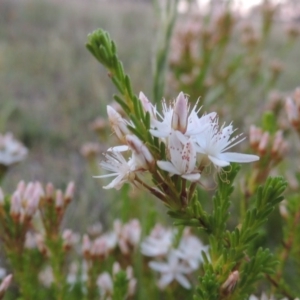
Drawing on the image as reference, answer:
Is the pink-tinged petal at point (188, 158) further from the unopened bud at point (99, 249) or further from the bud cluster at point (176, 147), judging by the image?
the unopened bud at point (99, 249)

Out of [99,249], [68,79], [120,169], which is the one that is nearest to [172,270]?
[99,249]

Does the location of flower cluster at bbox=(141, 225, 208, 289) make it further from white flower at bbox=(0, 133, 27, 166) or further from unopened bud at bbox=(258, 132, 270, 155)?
white flower at bbox=(0, 133, 27, 166)

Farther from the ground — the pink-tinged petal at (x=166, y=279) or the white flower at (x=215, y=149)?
the white flower at (x=215, y=149)

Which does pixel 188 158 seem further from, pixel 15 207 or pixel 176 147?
pixel 15 207

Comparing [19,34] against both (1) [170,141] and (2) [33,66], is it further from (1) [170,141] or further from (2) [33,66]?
(1) [170,141]

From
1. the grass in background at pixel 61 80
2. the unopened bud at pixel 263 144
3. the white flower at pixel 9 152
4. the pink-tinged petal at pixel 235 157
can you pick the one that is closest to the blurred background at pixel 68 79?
the grass in background at pixel 61 80
